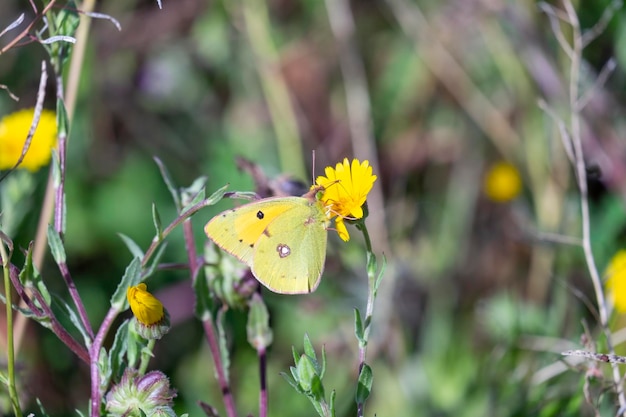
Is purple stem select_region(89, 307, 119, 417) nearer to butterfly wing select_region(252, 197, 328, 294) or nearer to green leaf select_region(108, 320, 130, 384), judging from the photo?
green leaf select_region(108, 320, 130, 384)

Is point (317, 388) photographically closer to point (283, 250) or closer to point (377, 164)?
point (283, 250)

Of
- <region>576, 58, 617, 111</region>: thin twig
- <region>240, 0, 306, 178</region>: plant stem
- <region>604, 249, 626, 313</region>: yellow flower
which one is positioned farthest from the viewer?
<region>240, 0, 306, 178</region>: plant stem

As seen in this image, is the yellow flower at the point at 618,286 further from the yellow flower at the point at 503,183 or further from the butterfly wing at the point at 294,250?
the butterfly wing at the point at 294,250

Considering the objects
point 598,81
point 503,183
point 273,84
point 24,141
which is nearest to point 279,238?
point 598,81

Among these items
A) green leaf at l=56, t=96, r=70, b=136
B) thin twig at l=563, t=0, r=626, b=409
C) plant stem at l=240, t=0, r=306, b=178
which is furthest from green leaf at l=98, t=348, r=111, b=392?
plant stem at l=240, t=0, r=306, b=178

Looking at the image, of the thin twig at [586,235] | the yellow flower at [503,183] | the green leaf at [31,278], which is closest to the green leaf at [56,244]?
the green leaf at [31,278]

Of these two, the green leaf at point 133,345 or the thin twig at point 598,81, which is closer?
the green leaf at point 133,345

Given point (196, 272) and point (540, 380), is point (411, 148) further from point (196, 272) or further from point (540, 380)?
point (196, 272)
